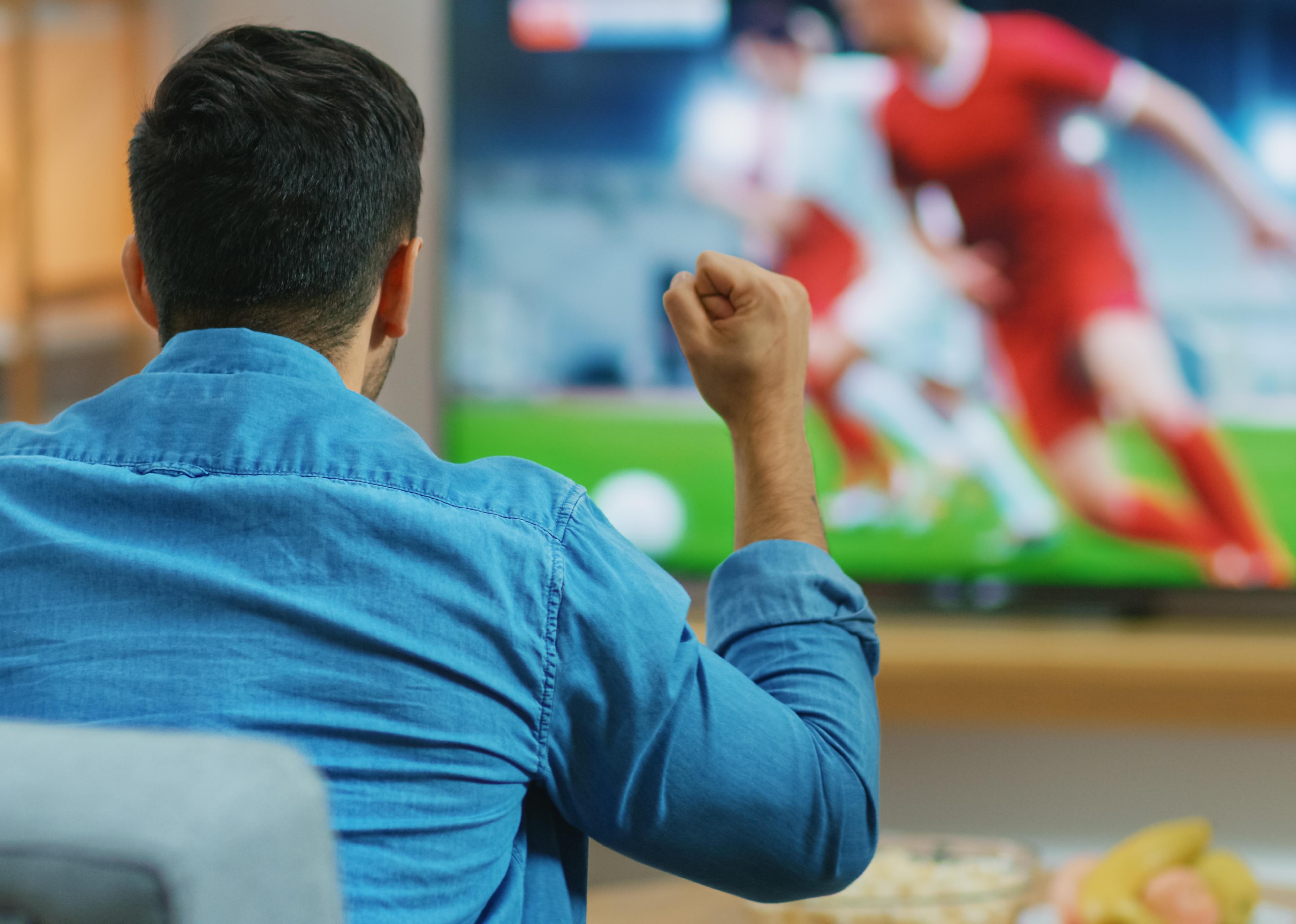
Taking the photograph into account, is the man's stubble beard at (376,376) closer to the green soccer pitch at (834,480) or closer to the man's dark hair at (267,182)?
the man's dark hair at (267,182)

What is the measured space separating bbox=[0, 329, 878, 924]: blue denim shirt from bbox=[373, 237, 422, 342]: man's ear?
0.12 m

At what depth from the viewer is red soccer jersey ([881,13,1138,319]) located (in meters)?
2.16

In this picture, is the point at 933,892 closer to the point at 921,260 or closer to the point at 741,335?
the point at 741,335

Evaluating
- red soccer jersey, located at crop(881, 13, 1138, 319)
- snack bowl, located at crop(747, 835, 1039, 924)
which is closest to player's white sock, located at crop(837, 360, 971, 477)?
red soccer jersey, located at crop(881, 13, 1138, 319)

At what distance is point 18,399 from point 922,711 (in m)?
1.74

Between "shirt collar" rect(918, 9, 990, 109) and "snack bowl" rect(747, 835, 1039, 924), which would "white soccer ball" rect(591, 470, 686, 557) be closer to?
"shirt collar" rect(918, 9, 990, 109)

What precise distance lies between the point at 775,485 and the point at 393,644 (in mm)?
254

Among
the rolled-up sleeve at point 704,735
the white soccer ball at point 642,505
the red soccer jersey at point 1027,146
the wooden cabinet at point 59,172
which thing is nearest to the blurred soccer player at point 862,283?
the red soccer jersey at point 1027,146

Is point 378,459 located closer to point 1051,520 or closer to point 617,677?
point 617,677

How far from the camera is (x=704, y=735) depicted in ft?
1.86

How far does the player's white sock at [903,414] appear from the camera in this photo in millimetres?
2205

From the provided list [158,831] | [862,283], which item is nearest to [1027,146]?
[862,283]

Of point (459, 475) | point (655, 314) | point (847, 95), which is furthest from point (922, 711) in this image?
point (459, 475)

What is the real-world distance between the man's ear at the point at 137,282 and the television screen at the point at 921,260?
61.2 inches
